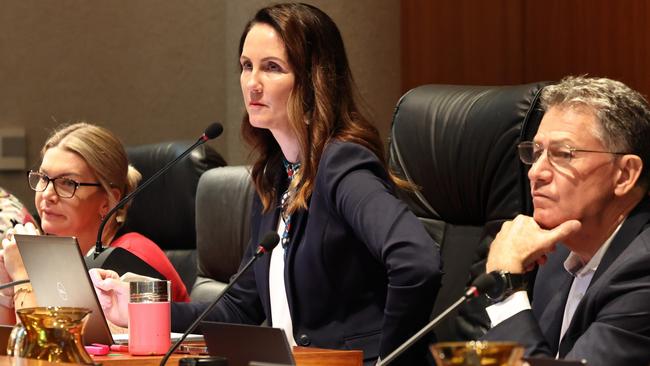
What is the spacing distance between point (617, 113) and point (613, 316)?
406mm

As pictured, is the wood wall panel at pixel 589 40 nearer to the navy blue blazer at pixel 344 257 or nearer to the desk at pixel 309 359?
the navy blue blazer at pixel 344 257

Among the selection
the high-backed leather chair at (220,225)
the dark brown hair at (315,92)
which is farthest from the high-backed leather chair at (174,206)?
the dark brown hair at (315,92)

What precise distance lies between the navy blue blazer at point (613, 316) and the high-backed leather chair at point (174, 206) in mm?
2012

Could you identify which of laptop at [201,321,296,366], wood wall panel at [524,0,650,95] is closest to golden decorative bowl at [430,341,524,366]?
laptop at [201,321,296,366]

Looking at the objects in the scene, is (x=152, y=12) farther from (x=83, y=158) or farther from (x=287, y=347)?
(x=287, y=347)

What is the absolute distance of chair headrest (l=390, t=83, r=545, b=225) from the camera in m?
2.74

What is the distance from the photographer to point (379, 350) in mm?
2570

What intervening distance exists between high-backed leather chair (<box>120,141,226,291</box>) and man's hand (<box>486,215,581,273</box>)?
1911 mm

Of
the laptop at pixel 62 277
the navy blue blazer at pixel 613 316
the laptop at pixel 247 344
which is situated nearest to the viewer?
the laptop at pixel 247 344

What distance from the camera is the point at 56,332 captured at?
1.77 meters

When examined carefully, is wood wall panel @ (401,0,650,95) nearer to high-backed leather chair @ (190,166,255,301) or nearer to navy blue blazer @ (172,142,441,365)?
high-backed leather chair @ (190,166,255,301)

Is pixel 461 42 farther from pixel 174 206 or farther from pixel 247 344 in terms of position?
pixel 247 344

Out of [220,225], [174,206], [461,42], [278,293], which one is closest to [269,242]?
[278,293]

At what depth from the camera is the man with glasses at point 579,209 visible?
218 centimetres
